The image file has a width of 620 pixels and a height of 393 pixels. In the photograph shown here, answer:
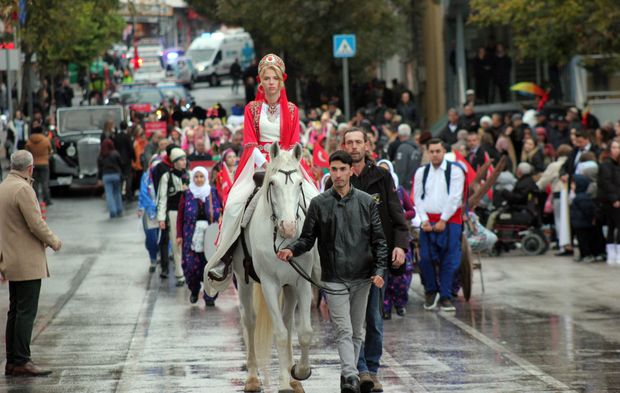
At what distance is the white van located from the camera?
72188 mm

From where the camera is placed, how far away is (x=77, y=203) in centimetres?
3419

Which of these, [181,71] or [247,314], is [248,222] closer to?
[247,314]

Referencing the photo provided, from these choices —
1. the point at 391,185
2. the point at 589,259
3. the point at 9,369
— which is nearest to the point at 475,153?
the point at 589,259

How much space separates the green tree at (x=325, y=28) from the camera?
4256cm

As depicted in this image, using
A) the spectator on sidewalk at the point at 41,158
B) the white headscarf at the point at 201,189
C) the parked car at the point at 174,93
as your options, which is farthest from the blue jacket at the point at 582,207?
the parked car at the point at 174,93

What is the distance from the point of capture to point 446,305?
17578 mm

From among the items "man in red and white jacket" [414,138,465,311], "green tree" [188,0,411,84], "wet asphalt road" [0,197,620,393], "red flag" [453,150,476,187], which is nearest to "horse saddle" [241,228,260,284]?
"wet asphalt road" [0,197,620,393]

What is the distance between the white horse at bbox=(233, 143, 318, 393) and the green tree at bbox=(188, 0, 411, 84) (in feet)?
99.7

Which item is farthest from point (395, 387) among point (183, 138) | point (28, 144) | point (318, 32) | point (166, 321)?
point (318, 32)

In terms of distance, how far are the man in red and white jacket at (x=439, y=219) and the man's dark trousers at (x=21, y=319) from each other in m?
5.53

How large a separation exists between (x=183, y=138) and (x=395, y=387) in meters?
18.3

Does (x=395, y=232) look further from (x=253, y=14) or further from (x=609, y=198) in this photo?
(x=253, y=14)

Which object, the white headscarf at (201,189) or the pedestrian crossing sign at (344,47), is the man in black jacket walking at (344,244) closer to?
the white headscarf at (201,189)

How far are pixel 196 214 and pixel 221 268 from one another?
6.60 metres
